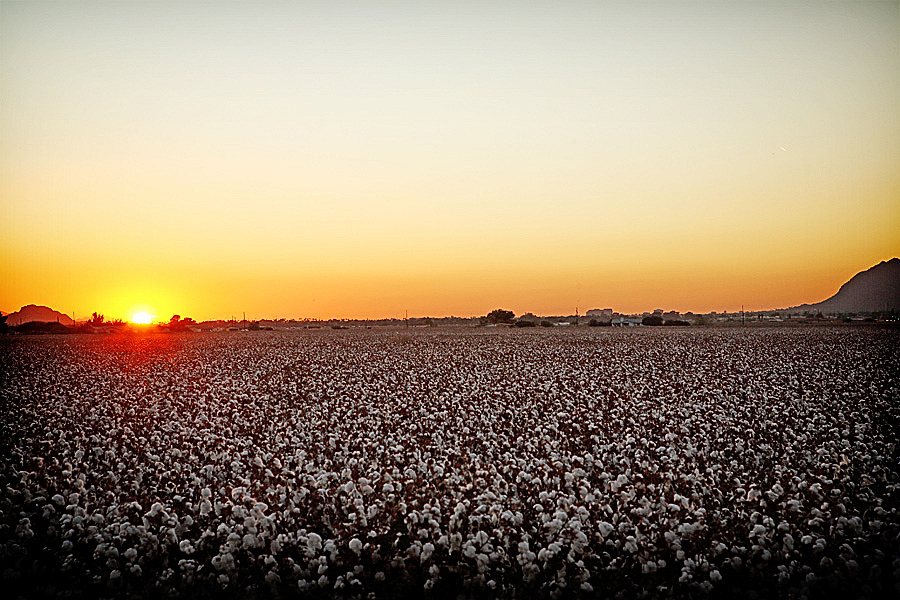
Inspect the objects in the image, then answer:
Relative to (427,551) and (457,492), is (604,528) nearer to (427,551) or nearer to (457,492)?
(427,551)

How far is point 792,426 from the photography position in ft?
48.2

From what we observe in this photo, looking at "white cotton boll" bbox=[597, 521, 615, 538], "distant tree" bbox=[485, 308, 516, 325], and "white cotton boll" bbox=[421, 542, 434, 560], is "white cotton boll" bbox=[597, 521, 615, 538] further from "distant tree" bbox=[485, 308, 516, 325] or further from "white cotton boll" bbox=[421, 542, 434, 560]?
"distant tree" bbox=[485, 308, 516, 325]

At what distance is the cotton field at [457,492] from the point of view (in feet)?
24.9

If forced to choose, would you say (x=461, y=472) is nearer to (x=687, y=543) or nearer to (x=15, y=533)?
(x=687, y=543)

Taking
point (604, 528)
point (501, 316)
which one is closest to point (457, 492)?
point (604, 528)

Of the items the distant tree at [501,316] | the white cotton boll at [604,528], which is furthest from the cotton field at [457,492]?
the distant tree at [501,316]

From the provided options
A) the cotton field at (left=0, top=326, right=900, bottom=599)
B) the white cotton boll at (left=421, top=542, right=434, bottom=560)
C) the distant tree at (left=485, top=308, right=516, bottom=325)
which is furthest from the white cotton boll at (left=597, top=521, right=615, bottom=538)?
the distant tree at (left=485, top=308, right=516, bottom=325)

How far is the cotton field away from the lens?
7578mm

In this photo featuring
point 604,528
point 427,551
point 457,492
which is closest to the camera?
point 427,551

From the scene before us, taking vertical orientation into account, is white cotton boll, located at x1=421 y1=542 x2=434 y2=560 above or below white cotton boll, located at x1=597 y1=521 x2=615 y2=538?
below

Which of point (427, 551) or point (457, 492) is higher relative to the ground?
point (457, 492)

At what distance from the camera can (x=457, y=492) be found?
10.0 metres

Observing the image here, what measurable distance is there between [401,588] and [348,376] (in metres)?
17.5

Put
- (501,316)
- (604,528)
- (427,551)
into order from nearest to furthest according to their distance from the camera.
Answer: (427,551) → (604,528) → (501,316)
